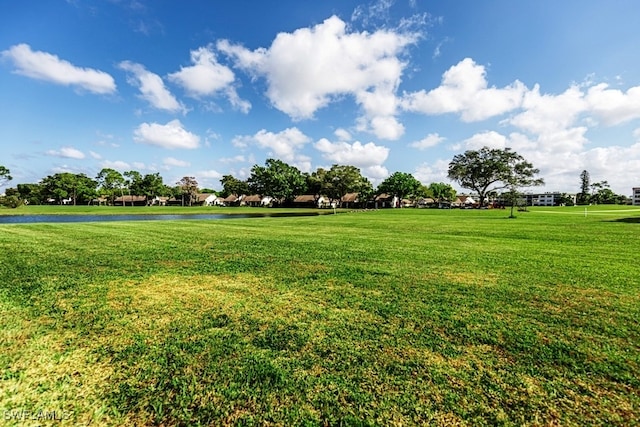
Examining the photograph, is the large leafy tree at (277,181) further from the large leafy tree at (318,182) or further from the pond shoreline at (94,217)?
the pond shoreline at (94,217)

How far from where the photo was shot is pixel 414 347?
3643mm

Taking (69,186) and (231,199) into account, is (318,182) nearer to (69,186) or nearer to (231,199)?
(231,199)

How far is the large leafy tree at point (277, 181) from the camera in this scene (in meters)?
92.4

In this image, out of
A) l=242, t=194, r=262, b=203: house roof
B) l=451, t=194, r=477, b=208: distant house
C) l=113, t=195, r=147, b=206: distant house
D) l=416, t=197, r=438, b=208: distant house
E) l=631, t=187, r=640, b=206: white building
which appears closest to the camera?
l=113, t=195, r=147, b=206: distant house

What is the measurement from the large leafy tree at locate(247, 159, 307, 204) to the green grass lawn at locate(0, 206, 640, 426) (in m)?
85.9

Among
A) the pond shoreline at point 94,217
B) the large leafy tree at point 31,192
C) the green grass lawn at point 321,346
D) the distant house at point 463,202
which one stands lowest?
the pond shoreline at point 94,217

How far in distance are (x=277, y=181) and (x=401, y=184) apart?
122ft

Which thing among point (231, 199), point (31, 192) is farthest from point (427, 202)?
point (31, 192)

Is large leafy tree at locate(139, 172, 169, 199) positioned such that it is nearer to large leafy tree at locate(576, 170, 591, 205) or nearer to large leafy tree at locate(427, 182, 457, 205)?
large leafy tree at locate(427, 182, 457, 205)

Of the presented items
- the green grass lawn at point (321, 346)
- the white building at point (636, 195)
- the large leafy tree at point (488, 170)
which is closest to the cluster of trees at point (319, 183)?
the large leafy tree at point (488, 170)

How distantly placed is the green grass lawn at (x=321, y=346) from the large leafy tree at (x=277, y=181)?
3382 inches

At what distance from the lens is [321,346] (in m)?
3.69

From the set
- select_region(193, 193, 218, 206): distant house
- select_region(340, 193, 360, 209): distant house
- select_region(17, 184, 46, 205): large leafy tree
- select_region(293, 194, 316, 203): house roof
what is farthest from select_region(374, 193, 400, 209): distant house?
select_region(17, 184, 46, 205): large leafy tree

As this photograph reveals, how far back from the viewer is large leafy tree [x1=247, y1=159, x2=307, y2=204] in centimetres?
9244
